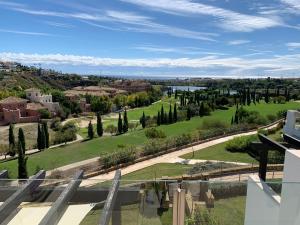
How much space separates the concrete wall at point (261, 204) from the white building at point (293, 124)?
1.64 m

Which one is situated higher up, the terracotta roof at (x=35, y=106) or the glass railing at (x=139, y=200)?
the glass railing at (x=139, y=200)

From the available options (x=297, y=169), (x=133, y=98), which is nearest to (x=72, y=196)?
(x=297, y=169)

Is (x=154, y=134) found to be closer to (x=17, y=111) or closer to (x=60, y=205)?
(x=17, y=111)

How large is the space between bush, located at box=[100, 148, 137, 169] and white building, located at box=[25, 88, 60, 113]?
36.5 meters

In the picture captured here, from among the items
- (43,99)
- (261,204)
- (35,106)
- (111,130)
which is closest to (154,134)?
(111,130)

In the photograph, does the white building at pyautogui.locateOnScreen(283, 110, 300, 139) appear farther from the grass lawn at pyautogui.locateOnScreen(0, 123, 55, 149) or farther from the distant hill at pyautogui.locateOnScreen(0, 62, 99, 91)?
the distant hill at pyautogui.locateOnScreen(0, 62, 99, 91)

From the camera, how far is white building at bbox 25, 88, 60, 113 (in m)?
55.0

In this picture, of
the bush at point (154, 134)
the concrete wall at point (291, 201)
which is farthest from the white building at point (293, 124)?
the bush at point (154, 134)

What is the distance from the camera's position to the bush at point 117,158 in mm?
19047

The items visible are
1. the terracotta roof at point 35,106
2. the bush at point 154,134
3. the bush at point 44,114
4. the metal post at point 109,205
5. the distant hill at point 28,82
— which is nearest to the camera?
the metal post at point 109,205

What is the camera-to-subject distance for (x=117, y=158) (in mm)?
19609

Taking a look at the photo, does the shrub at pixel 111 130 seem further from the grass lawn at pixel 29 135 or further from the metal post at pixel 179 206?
the metal post at pixel 179 206

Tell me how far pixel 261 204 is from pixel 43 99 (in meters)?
55.7

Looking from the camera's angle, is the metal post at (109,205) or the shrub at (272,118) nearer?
the metal post at (109,205)
